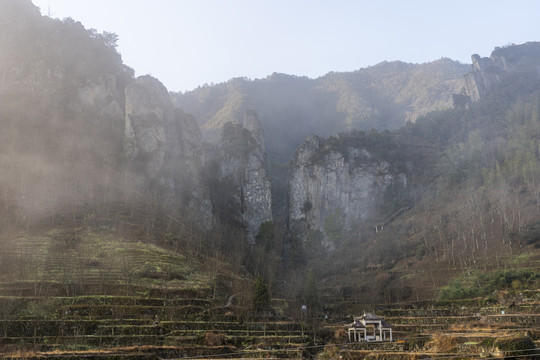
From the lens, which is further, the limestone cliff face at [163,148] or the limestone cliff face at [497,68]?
the limestone cliff face at [497,68]

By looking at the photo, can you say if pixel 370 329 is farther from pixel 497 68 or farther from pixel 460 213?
pixel 497 68

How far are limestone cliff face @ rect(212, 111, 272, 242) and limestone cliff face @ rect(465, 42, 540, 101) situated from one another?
62.1 m

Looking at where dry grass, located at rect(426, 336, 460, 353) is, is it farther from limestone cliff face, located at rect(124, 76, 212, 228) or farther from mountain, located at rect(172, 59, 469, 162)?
mountain, located at rect(172, 59, 469, 162)

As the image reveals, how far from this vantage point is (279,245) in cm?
10219

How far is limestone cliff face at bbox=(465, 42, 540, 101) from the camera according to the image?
12950cm

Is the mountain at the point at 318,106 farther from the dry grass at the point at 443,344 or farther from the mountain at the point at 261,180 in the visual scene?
the dry grass at the point at 443,344

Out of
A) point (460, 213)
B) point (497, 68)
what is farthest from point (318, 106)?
point (460, 213)

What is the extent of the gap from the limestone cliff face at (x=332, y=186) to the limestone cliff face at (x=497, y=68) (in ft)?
135

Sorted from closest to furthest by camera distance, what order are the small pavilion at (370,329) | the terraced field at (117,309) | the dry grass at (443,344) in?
the dry grass at (443,344) < the terraced field at (117,309) < the small pavilion at (370,329)

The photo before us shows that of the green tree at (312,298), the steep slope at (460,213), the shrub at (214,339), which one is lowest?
the shrub at (214,339)

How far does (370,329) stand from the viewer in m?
43.7

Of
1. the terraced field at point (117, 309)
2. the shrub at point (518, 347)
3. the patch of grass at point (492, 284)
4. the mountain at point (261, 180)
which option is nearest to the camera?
the shrub at point (518, 347)

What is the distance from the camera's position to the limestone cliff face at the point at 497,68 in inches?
Result: 5098

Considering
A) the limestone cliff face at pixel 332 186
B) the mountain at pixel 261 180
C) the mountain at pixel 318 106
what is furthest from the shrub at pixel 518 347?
the mountain at pixel 318 106
